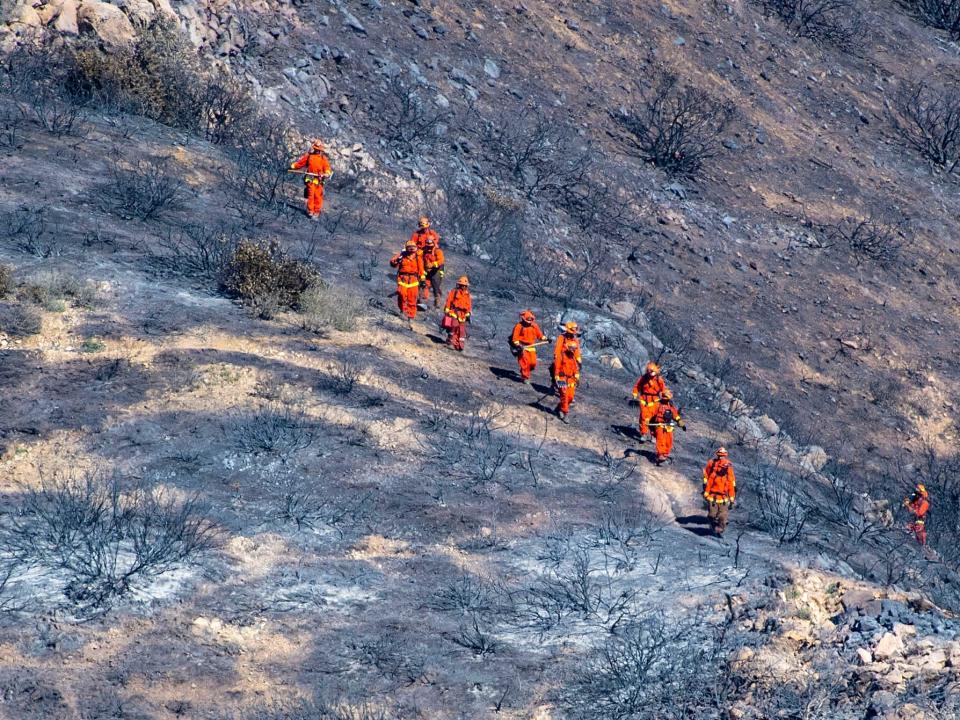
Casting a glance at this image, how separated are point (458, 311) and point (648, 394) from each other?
10.5 feet

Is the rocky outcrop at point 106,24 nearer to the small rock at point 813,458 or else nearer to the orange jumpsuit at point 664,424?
the orange jumpsuit at point 664,424

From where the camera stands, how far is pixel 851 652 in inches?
361

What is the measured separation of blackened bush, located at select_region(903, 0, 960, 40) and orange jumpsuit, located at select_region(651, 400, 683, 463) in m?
28.8

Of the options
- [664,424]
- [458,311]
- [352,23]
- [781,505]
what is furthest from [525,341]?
[352,23]

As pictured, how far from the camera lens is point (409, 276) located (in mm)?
15531

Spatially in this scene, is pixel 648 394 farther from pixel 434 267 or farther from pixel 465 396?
pixel 434 267

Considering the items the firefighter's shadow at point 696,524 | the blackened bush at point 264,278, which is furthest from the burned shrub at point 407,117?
the firefighter's shadow at point 696,524

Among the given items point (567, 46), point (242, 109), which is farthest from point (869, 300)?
point (242, 109)

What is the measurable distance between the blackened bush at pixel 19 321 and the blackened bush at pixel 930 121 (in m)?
26.6

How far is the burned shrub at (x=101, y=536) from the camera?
29.8 feet

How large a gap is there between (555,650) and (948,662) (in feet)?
11.5

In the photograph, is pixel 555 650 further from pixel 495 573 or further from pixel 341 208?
pixel 341 208

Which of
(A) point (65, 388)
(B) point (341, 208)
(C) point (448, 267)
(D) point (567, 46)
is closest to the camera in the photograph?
(A) point (65, 388)

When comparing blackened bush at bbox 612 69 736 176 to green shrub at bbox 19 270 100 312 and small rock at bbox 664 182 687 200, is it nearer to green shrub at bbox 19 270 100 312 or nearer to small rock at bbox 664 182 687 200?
small rock at bbox 664 182 687 200
